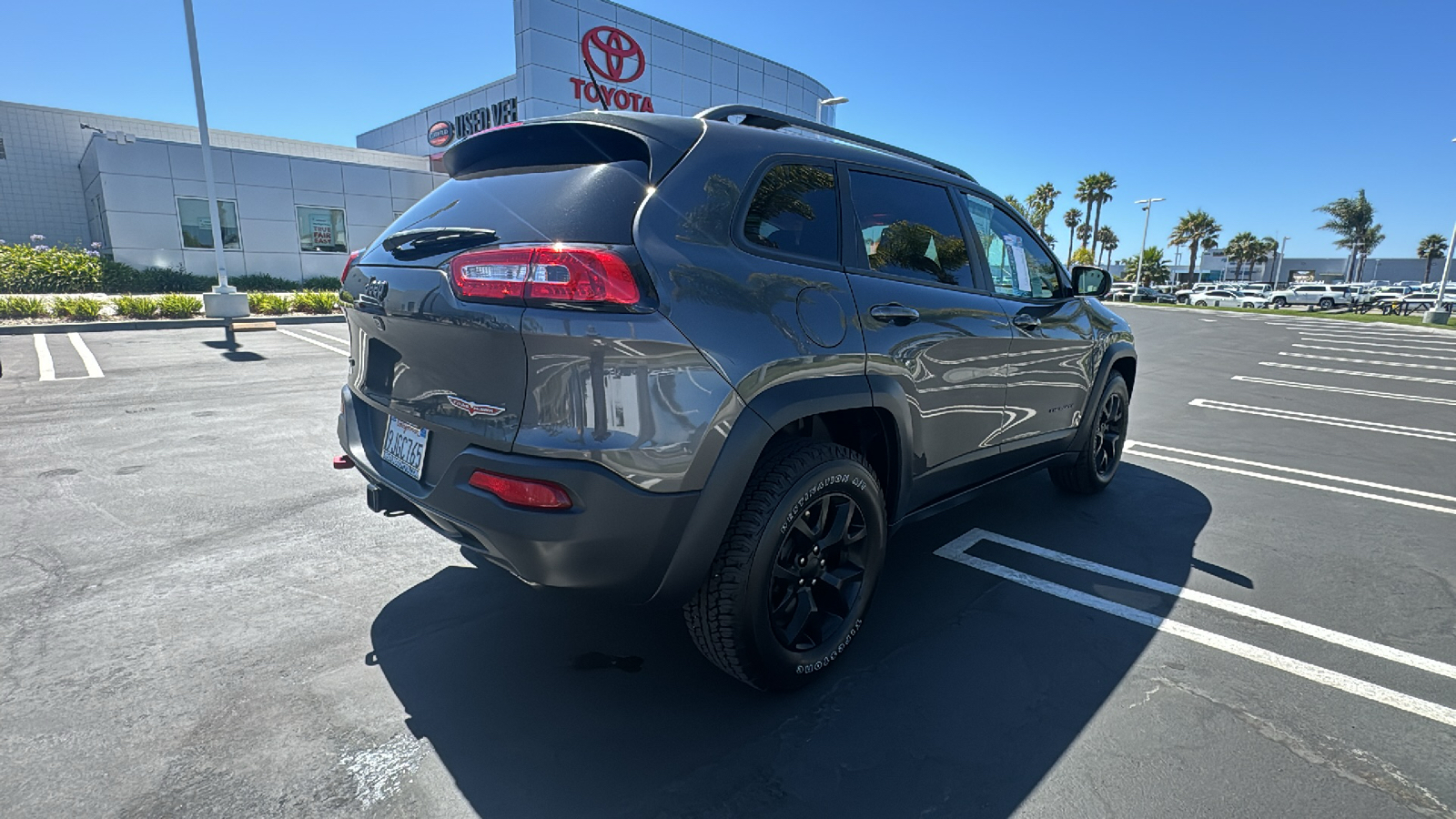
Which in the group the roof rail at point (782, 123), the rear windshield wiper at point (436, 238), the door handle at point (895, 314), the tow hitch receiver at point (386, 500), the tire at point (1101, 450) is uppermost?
the roof rail at point (782, 123)

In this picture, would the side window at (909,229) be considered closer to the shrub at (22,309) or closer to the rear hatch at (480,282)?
the rear hatch at (480,282)

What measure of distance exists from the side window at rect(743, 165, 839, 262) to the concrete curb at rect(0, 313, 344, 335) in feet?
42.9

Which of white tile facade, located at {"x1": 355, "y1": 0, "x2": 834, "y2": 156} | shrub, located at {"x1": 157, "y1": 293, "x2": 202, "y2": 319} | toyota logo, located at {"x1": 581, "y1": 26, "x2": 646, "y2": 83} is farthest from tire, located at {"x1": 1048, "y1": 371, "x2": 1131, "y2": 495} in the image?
toyota logo, located at {"x1": 581, "y1": 26, "x2": 646, "y2": 83}

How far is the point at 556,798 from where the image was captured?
1889 millimetres

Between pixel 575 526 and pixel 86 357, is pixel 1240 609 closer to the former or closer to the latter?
pixel 575 526

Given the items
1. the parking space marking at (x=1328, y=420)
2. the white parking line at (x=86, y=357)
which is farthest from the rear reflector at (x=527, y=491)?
the white parking line at (x=86, y=357)

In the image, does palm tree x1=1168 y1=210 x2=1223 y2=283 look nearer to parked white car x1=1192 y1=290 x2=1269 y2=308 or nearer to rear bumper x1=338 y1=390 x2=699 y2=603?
parked white car x1=1192 y1=290 x2=1269 y2=308

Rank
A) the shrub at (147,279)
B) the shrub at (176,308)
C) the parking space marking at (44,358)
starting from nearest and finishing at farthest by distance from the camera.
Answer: the parking space marking at (44,358), the shrub at (176,308), the shrub at (147,279)

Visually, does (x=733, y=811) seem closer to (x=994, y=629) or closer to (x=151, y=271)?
(x=994, y=629)

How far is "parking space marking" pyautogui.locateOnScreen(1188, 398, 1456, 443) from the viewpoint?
6.91 metres

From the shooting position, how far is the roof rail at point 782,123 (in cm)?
258

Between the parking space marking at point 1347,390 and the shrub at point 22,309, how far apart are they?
66.8 feet

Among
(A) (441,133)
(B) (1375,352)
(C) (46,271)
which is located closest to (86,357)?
(C) (46,271)

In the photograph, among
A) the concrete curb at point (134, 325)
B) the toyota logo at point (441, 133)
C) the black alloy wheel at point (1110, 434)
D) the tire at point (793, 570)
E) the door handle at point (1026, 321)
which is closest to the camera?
the tire at point (793, 570)
